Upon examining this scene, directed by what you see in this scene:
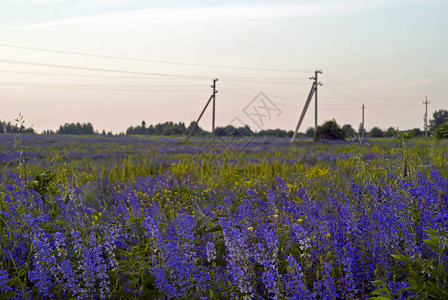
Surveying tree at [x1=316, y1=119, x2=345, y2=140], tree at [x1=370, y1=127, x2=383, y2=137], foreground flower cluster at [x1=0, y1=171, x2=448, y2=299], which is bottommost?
foreground flower cluster at [x1=0, y1=171, x2=448, y2=299]

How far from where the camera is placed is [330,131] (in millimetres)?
30016

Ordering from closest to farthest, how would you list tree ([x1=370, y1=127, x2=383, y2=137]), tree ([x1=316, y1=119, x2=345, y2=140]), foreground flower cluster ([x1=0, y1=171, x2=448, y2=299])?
foreground flower cluster ([x1=0, y1=171, x2=448, y2=299]) < tree ([x1=316, y1=119, x2=345, y2=140]) < tree ([x1=370, y1=127, x2=383, y2=137])

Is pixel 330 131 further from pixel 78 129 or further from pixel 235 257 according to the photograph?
pixel 78 129

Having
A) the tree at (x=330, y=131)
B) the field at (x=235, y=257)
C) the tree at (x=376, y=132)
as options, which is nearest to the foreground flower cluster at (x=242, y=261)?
the field at (x=235, y=257)

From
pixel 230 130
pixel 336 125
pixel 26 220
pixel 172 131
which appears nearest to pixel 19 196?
pixel 26 220

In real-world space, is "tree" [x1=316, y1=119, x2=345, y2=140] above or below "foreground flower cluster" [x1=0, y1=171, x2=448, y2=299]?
above

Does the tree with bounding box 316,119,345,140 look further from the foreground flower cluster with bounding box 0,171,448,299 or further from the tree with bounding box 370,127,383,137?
the tree with bounding box 370,127,383,137

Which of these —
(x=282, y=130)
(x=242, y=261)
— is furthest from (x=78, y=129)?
(x=242, y=261)

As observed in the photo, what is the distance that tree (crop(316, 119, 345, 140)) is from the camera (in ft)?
98.0

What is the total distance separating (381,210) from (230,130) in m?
36.1

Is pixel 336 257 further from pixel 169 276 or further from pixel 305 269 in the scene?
pixel 169 276

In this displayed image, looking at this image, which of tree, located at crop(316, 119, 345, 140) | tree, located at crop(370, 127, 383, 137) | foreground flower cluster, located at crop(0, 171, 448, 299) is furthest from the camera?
tree, located at crop(370, 127, 383, 137)

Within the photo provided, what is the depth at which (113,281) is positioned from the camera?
7.36ft

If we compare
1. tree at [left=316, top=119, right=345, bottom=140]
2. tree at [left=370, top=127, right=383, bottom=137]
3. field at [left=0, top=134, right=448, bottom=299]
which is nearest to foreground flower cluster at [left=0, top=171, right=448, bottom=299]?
field at [left=0, top=134, right=448, bottom=299]
